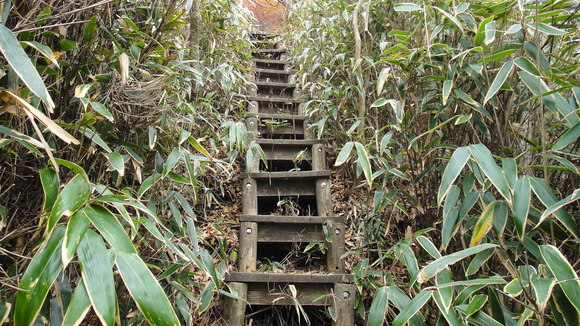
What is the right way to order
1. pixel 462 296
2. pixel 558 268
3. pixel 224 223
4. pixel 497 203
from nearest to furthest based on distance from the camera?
1. pixel 558 268
2. pixel 462 296
3. pixel 497 203
4. pixel 224 223

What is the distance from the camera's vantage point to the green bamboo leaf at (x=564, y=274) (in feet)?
2.46

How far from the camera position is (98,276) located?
569mm

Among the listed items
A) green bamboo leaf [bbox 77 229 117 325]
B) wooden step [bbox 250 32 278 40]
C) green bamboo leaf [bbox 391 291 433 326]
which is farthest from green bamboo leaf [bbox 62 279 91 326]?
wooden step [bbox 250 32 278 40]

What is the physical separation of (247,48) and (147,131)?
9.35 feet

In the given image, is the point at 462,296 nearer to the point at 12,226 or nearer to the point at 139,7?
the point at 12,226

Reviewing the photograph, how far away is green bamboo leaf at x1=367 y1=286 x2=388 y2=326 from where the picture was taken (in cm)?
112

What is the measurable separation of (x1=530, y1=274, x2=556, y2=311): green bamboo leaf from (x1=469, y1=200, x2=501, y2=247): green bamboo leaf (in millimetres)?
206

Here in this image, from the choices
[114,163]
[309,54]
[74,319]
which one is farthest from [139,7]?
[309,54]

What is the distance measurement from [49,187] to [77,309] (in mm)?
288

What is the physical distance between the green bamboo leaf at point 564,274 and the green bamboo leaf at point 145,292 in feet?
2.54

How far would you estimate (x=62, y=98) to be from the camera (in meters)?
1.13

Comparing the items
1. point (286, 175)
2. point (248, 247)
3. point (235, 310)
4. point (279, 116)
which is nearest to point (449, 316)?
point (235, 310)

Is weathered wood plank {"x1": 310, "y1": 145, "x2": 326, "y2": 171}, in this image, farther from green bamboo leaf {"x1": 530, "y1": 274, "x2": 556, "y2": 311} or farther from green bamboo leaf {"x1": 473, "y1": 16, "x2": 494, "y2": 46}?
green bamboo leaf {"x1": 530, "y1": 274, "x2": 556, "y2": 311}

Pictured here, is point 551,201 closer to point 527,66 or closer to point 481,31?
point 527,66
